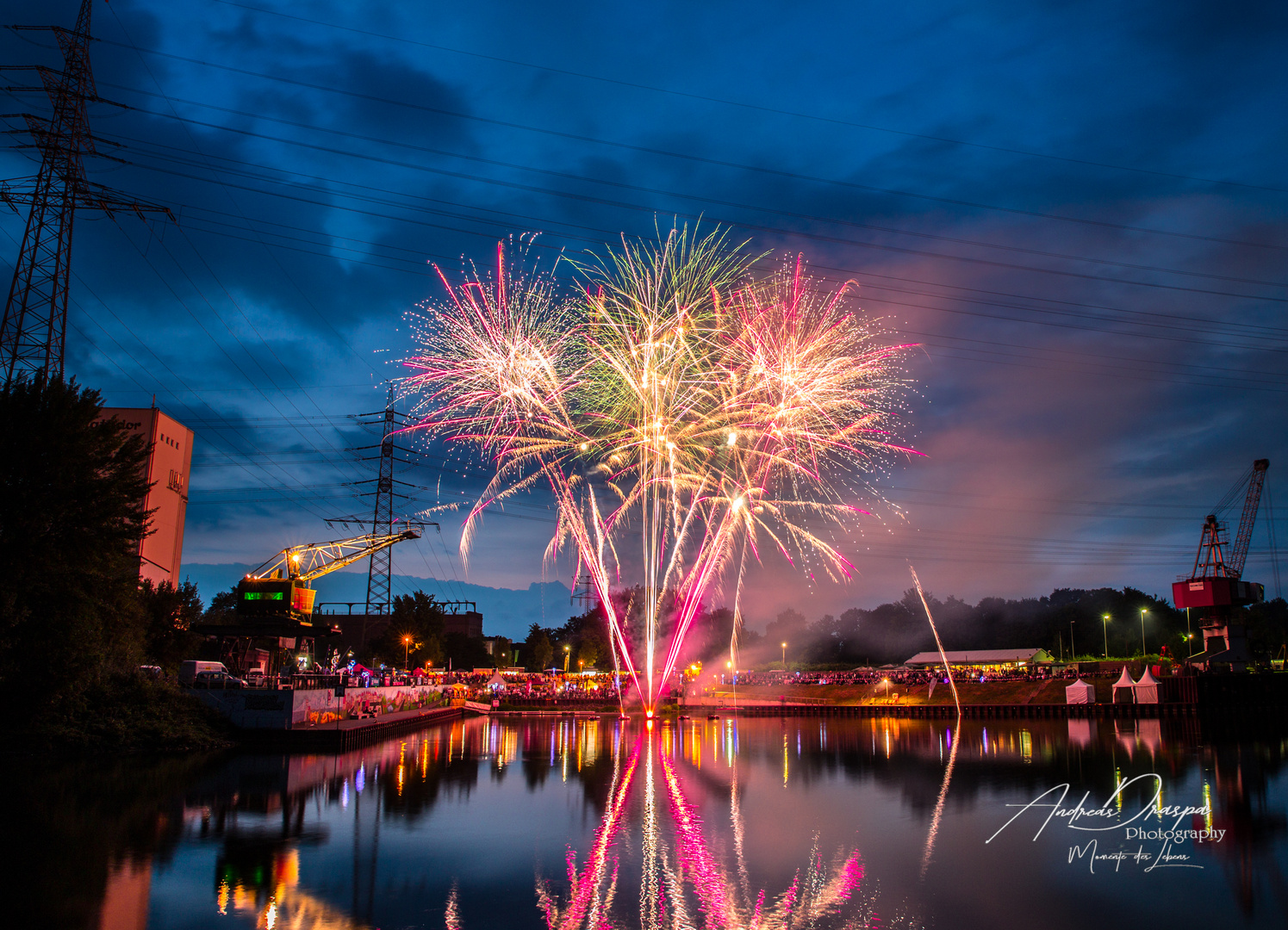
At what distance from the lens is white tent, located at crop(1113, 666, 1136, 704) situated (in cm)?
6238

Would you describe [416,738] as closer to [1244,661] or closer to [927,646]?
[1244,661]

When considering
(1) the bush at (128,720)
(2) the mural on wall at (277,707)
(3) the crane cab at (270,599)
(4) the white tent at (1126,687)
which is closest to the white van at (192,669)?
(2) the mural on wall at (277,707)

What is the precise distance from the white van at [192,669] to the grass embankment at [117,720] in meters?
3.75

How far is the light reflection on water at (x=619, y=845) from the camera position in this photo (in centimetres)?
1328

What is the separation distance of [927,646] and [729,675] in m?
40.6

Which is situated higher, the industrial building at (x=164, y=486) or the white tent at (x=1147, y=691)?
the industrial building at (x=164, y=486)

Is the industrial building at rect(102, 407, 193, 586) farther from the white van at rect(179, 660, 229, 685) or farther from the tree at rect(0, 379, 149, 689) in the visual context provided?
the tree at rect(0, 379, 149, 689)

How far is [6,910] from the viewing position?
41.2 feet

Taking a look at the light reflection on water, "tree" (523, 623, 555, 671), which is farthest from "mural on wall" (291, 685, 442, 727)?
"tree" (523, 623, 555, 671)

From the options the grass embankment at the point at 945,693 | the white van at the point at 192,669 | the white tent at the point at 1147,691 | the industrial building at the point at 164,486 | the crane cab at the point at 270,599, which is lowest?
the grass embankment at the point at 945,693

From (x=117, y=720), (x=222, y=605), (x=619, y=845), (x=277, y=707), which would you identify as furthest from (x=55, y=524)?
(x=222, y=605)

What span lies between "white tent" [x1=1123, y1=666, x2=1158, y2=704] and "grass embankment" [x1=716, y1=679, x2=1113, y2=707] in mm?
3017

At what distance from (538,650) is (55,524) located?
3929 inches

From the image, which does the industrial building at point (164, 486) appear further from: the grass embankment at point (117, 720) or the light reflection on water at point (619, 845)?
the light reflection on water at point (619, 845)
